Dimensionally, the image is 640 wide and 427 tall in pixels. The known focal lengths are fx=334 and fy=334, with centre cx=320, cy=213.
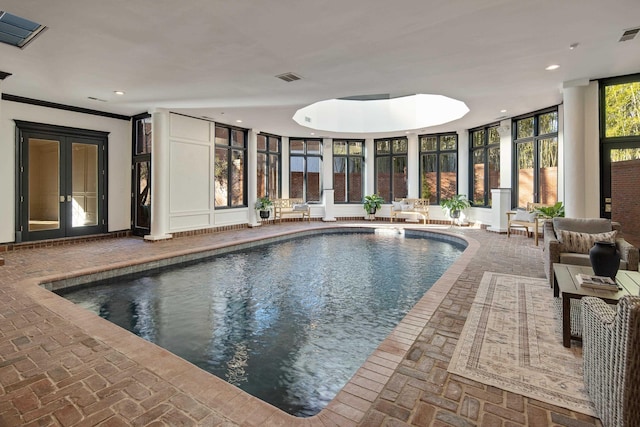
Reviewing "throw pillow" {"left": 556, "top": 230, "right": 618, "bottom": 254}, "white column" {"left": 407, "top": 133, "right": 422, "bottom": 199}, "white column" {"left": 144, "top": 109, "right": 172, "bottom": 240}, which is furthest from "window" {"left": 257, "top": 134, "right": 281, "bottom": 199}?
"throw pillow" {"left": 556, "top": 230, "right": 618, "bottom": 254}

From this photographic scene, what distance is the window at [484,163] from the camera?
1000cm

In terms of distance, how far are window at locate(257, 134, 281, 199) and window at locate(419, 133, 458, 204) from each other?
5284 mm

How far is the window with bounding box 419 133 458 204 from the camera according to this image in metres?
11.6

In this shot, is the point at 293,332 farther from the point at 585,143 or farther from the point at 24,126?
the point at 24,126

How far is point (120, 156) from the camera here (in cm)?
855

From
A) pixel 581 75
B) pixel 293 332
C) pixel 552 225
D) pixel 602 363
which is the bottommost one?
pixel 293 332

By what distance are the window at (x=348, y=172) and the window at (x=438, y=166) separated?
2.36 metres

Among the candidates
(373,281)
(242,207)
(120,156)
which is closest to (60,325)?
(373,281)

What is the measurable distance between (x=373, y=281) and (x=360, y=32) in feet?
10.7

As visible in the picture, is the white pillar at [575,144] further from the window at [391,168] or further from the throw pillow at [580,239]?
the window at [391,168]

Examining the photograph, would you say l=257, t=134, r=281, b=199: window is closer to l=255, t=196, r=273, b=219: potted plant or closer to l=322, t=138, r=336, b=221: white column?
l=255, t=196, r=273, b=219: potted plant

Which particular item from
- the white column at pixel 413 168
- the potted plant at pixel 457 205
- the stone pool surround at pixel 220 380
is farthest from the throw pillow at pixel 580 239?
the white column at pixel 413 168

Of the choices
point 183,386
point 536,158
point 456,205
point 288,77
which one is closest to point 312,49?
point 288,77

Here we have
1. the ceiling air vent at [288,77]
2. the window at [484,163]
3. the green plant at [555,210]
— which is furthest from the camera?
the window at [484,163]
